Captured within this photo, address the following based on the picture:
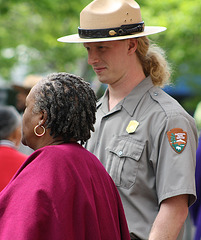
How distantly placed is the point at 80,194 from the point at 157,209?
2.94 feet

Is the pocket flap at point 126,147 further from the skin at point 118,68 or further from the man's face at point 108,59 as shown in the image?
the man's face at point 108,59

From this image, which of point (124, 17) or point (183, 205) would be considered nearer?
point (183, 205)

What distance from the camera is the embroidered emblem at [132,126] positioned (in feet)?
11.3

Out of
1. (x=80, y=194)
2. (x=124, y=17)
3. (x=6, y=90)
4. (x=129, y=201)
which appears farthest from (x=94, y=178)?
(x=6, y=90)

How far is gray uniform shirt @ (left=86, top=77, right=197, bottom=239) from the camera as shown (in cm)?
327

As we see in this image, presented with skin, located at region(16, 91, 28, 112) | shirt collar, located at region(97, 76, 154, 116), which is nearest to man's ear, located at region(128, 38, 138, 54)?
shirt collar, located at region(97, 76, 154, 116)

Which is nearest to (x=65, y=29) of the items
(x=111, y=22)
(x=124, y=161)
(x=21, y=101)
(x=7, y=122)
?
(x=21, y=101)

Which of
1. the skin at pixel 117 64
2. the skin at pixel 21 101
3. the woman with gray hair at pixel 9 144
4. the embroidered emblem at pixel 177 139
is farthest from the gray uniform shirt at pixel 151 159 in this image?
the skin at pixel 21 101

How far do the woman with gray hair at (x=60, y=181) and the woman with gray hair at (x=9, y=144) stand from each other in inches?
97.8

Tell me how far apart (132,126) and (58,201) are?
1.05m

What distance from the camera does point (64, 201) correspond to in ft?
8.42

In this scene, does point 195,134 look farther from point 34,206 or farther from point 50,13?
point 50,13

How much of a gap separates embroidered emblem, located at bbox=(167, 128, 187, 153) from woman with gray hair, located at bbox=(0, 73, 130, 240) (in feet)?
1.82

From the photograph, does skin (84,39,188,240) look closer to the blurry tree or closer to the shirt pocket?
the shirt pocket
